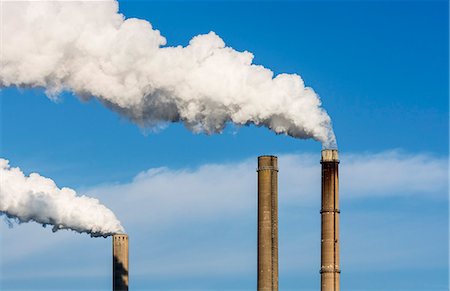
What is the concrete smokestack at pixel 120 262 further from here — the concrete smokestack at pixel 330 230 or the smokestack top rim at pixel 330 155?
the smokestack top rim at pixel 330 155

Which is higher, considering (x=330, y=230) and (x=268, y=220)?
(x=268, y=220)

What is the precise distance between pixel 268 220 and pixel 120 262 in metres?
13.4

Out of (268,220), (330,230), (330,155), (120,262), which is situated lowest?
(120,262)

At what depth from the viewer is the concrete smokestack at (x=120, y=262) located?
63094 millimetres

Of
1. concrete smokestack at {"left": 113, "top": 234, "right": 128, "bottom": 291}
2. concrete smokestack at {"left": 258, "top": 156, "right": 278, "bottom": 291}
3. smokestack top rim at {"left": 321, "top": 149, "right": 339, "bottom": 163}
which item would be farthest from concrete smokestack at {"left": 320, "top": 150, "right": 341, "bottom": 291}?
concrete smokestack at {"left": 113, "top": 234, "right": 128, "bottom": 291}

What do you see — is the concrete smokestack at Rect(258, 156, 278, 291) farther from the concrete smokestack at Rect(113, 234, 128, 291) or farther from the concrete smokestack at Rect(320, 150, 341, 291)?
the concrete smokestack at Rect(113, 234, 128, 291)

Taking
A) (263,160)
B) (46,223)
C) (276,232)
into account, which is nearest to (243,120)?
(263,160)

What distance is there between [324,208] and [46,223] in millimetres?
15451

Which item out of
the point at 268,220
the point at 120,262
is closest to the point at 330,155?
the point at 268,220

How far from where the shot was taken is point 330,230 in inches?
2153

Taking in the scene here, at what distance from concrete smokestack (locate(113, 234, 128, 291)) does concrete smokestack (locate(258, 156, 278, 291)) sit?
12616 millimetres

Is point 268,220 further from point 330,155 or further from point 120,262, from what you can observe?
point 120,262

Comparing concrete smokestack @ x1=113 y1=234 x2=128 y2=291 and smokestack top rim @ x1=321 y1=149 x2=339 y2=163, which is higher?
smokestack top rim @ x1=321 y1=149 x2=339 y2=163

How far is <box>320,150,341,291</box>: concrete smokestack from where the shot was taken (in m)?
54.4
